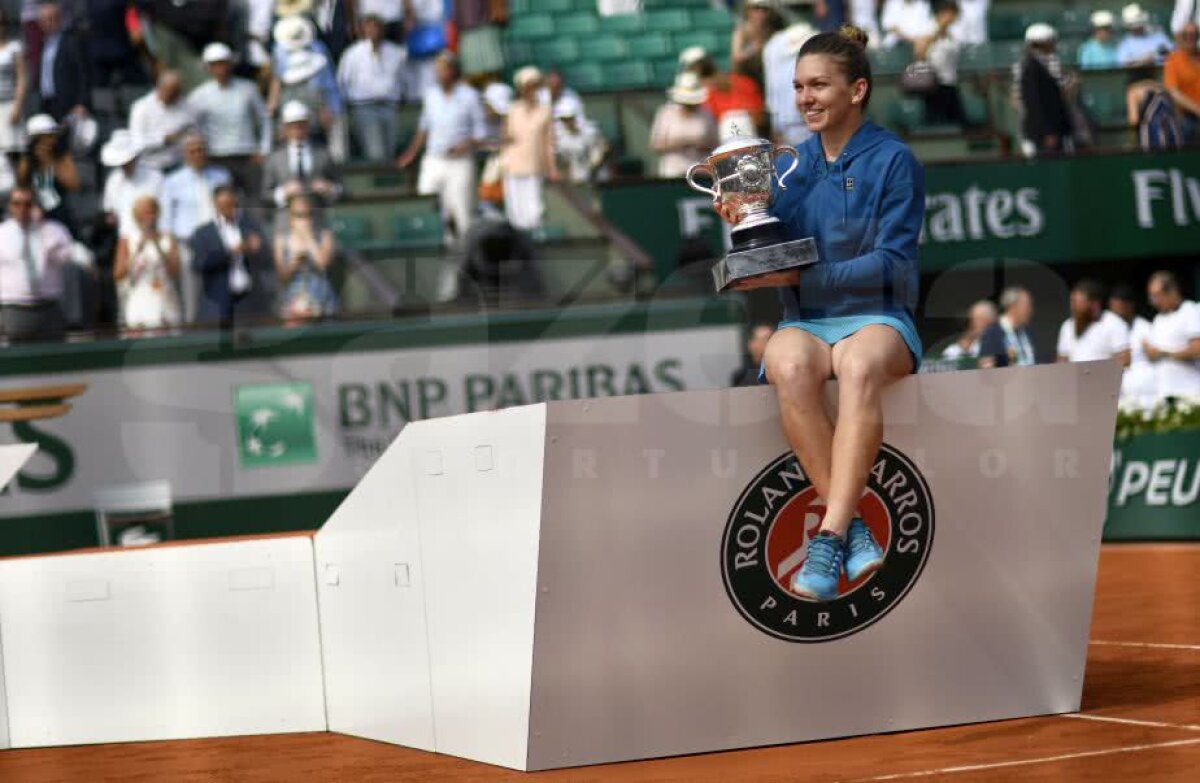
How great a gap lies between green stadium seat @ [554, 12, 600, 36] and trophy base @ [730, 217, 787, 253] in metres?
12.4

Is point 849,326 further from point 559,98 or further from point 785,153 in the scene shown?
point 559,98

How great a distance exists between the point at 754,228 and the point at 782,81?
9930 mm

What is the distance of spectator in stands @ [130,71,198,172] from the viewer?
46.5ft

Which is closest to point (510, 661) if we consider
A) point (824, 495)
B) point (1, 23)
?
point (824, 495)

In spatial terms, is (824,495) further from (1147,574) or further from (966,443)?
(1147,574)

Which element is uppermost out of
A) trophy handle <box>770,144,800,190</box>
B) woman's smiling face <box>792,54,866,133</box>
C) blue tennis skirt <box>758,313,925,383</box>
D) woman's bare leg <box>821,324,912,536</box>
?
woman's smiling face <box>792,54,866,133</box>

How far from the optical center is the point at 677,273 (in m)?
14.6

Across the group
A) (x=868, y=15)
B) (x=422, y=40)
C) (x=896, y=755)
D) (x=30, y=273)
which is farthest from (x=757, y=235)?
(x=868, y=15)

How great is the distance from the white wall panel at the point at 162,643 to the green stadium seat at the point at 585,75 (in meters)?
10.0

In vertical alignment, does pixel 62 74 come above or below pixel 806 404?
above

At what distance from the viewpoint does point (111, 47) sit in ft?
48.9

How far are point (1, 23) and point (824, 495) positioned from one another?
1098 centimetres

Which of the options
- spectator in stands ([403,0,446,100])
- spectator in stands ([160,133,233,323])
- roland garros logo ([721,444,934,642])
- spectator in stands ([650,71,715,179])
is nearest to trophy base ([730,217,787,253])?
roland garros logo ([721,444,934,642])

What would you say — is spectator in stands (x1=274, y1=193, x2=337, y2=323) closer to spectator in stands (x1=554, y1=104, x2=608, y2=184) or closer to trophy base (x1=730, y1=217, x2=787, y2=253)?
spectator in stands (x1=554, y1=104, x2=608, y2=184)
